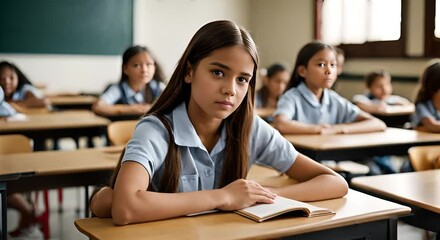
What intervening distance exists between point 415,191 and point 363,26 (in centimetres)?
516

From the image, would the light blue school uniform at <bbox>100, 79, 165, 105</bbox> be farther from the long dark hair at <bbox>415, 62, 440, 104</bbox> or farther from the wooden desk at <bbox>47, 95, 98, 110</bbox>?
the long dark hair at <bbox>415, 62, 440, 104</bbox>

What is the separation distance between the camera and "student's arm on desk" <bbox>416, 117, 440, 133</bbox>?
3.28 m

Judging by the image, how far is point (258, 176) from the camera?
2035 mm

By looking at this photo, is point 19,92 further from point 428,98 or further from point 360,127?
point 428,98

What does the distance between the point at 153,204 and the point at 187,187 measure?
11.6 inches

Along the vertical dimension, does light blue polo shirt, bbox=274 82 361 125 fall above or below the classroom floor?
above

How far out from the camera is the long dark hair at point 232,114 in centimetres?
159

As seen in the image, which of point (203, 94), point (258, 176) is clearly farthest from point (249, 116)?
point (258, 176)

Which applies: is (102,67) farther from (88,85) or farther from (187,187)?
(187,187)

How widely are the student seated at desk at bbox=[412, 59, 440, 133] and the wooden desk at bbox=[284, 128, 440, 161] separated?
0.83 ft

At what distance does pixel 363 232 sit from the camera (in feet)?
4.67

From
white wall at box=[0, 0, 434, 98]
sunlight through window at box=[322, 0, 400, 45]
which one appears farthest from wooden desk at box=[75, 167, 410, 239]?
sunlight through window at box=[322, 0, 400, 45]

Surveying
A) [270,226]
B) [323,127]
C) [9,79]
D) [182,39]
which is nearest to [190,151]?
[270,226]

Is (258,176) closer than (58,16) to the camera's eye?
Yes
